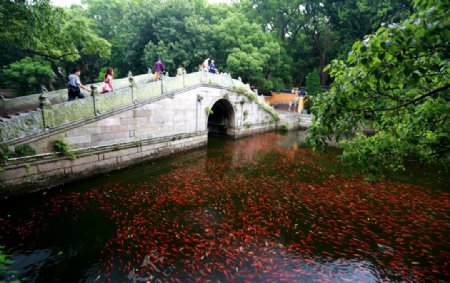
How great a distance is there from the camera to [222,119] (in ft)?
63.7

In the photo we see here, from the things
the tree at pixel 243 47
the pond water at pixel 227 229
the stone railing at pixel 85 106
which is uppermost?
the tree at pixel 243 47

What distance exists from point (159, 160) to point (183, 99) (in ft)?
12.4

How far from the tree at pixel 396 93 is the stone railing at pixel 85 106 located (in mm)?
8648

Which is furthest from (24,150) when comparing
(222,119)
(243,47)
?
(243,47)

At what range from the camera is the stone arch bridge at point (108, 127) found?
784cm

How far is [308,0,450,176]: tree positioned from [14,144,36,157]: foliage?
860 cm

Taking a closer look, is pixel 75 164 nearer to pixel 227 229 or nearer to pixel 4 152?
pixel 4 152

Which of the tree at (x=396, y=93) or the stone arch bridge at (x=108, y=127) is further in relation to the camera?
the stone arch bridge at (x=108, y=127)

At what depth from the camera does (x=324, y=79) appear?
33500 millimetres

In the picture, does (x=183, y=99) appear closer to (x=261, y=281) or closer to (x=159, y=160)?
(x=159, y=160)

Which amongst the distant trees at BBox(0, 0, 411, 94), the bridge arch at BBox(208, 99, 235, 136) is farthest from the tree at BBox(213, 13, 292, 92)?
the bridge arch at BBox(208, 99, 235, 136)

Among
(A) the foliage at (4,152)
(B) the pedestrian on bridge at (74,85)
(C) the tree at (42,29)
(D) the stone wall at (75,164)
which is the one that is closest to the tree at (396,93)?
(A) the foliage at (4,152)

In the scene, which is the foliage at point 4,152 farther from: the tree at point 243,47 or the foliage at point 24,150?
the tree at point 243,47

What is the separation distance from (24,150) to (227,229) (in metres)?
6.88
